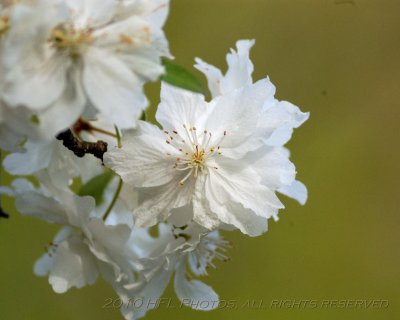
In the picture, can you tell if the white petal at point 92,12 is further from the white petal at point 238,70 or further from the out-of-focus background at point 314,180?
the out-of-focus background at point 314,180

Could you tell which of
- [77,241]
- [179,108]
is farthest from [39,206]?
[179,108]

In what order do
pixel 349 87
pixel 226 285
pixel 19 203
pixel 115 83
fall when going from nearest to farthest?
pixel 115 83
pixel 19 203
pixel 226 285
pixel 349 87

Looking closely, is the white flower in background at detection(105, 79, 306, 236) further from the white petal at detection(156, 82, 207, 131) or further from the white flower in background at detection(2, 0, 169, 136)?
the white flower in background at detection(2, 0, 169, 136)

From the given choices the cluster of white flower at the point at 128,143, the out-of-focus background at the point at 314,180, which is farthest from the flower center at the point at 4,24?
the out-of-focus background at the point at 314,180

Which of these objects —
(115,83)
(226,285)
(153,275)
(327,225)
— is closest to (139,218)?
(153,275)

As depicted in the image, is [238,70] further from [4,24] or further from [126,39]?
[4,24]

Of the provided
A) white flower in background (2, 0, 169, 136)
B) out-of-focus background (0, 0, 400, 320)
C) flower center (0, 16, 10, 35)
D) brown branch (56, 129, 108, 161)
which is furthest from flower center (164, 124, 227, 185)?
out-of-focus background (0, 0, 400, 320)

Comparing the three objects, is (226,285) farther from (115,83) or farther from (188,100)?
(115,83)
